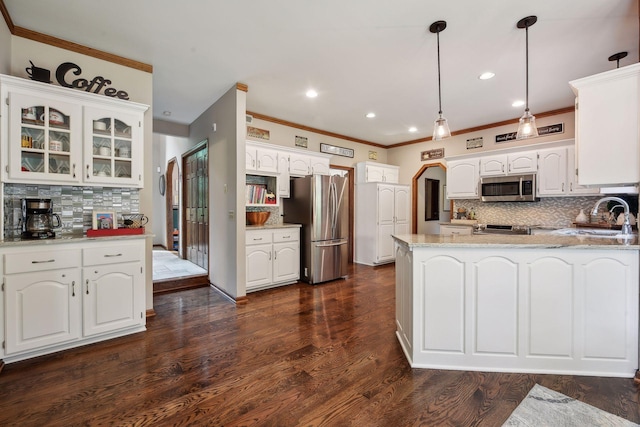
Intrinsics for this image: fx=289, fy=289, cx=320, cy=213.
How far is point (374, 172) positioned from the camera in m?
6.27

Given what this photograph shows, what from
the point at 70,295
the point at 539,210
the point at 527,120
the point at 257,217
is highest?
the point at 527,120

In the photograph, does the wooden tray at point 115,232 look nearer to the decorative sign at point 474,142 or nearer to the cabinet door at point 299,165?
the cabinet door at point 299,165

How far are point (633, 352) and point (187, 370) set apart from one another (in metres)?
3.17

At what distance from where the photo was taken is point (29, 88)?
7.67ft

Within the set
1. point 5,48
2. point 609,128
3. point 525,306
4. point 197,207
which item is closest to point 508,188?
point 609,128

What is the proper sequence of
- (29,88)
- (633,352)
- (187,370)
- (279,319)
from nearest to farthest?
(633,352) < (187,370) < (29,88) < (279,319)

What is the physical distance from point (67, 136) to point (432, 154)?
594 centimetres

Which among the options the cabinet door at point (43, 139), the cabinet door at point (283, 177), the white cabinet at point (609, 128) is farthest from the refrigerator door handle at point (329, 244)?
the white cabinet at point (609, 128)

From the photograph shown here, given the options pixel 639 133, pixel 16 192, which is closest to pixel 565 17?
pixel 639 133

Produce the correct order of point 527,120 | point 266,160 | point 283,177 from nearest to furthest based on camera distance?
point 527,120 < point 266,160 < point 283,177

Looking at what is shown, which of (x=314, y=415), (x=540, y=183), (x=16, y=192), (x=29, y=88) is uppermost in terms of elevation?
(x=29, y=88)

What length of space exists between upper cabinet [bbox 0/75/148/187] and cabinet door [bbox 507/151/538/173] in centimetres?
538

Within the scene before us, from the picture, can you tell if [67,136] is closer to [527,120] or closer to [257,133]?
[257,133]

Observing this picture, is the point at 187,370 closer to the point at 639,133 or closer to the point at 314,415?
the point at 314,415
